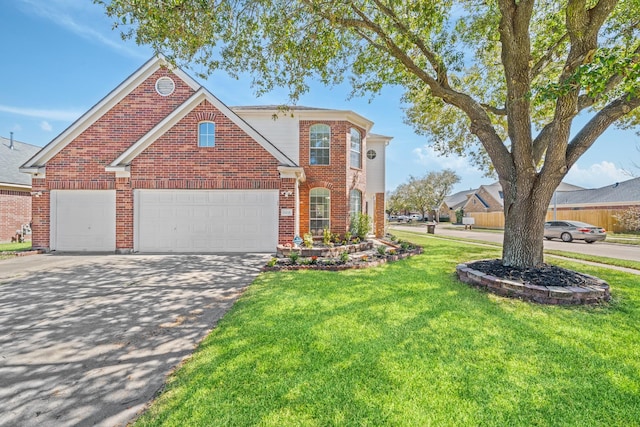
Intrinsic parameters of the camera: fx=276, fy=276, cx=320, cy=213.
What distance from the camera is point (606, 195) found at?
2752 centimetres

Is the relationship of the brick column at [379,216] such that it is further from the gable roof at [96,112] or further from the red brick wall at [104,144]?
the red brick wall at [104,144]

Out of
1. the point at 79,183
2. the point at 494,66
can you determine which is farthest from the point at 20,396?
the point at 494,66

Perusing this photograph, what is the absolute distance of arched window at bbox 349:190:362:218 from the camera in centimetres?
1383

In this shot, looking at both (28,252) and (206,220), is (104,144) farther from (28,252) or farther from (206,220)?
(206,220)

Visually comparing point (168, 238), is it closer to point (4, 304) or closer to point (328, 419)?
point (4, 304)

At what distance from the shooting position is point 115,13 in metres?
6.36

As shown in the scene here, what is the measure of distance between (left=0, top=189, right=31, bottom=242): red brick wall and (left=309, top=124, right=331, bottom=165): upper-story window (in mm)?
16779

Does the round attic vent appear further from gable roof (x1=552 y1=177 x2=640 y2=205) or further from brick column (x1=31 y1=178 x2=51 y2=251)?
gable roof (x1=552 y1=177 x2=640 y2=205)

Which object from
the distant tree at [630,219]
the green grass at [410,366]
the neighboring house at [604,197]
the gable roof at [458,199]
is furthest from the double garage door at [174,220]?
the gable roof at [458,199]

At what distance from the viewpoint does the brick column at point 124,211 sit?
10680 mm

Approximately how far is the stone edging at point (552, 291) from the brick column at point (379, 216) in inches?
409

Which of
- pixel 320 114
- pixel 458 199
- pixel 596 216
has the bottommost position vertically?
pixel 596 216

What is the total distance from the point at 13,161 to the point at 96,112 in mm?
11178

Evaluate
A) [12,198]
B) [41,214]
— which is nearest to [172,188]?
[41,214]
